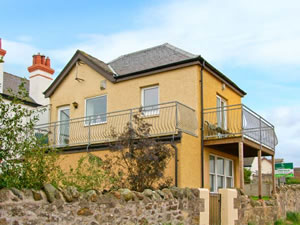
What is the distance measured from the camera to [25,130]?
8.62m

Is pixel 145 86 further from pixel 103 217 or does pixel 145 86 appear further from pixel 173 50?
pixel 103 217

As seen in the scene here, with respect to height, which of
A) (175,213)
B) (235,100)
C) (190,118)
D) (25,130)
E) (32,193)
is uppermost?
(235,100)

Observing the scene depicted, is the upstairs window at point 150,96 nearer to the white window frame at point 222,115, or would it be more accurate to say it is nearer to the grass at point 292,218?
the white window frame at point 222,115

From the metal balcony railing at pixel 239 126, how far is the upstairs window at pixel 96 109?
4784 mm

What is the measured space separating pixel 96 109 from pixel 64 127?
1919 millimetres

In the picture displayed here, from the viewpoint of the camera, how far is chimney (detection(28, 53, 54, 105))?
83.4ft

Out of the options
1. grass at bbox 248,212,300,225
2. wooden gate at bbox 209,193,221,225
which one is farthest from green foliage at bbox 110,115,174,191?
grass at bbox 248,212,300,225

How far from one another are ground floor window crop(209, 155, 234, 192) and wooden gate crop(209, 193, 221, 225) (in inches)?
160

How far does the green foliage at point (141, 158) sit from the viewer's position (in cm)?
1222

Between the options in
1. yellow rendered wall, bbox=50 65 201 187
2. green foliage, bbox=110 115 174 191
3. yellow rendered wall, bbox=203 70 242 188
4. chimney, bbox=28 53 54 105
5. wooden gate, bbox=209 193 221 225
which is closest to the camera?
green foliage, bbox=110 115 174 191

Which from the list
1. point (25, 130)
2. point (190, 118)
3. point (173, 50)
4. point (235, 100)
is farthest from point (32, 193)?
point (235, 100)

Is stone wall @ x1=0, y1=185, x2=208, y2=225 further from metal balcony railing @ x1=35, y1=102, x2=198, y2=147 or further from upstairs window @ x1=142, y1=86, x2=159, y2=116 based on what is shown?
upstairs window @ x1=142, y1=86, x2=159, y2=116

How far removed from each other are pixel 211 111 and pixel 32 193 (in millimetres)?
11239

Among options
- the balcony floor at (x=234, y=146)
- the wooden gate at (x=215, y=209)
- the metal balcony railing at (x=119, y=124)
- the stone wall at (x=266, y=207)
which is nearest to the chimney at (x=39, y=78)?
the metal balcony railing at (x=119, y=124)
